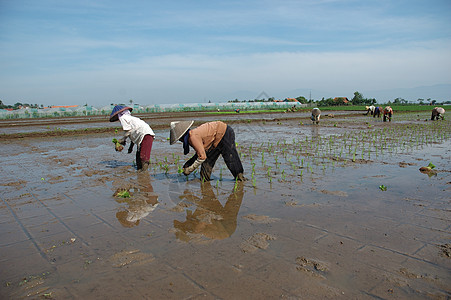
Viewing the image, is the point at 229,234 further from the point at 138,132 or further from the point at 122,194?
the point at 138,132

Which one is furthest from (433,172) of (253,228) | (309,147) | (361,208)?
(253,228)

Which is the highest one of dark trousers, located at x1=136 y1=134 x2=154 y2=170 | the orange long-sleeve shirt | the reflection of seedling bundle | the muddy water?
the orange long-sleeve shirt

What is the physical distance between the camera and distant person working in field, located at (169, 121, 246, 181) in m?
5.05

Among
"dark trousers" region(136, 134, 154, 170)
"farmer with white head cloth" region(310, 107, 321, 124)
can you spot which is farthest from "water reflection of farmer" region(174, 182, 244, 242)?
"farmer with white head cloth" region(310, 107, 321, 124)

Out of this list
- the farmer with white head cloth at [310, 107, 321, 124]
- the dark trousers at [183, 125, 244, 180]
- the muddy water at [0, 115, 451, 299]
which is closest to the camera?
the muddy water at [0, 115, 451, 299]

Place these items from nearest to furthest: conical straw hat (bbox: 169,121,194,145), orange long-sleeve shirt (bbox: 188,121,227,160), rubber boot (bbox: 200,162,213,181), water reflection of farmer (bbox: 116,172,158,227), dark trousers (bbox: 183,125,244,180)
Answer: water reflection of farmer (bbox: 116,172,158,227)
orange long-sleeve shirt (bbox: 188,121,227,160)
conical straw hat (bbox: 169,121,194,145)
dark trousers (bbox: 183,125,244,180)
rubber boot (bbox: 200,162,213,181)

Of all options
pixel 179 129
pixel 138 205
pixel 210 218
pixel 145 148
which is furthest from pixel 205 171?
pixel 210 218

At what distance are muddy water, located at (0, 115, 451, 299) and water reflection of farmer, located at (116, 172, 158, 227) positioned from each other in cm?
2

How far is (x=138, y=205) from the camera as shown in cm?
473

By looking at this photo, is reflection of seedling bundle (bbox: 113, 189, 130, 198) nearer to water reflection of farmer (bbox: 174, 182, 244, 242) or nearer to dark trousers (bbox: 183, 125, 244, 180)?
water reflection of farmer (bbox: 174, 182, 244, 242)

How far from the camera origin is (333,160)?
788 cm

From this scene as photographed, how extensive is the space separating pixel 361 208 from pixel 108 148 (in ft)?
29.1

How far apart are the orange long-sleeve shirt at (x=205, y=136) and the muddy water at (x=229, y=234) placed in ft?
2.49

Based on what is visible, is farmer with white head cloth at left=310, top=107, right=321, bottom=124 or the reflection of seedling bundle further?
farmer with white head cloth at left=310, top=107, right=321, bottom=124
